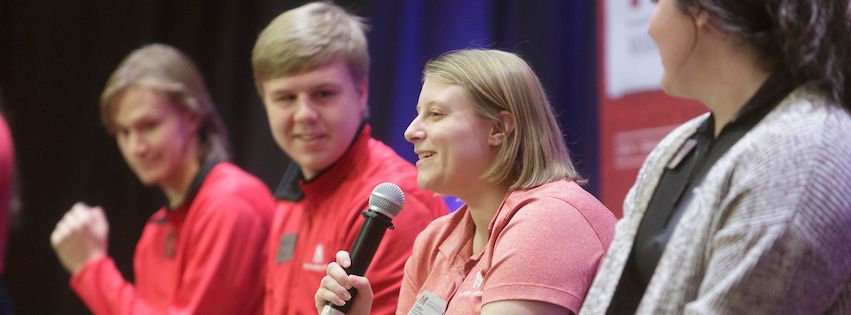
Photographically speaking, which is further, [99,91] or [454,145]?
[99,91]

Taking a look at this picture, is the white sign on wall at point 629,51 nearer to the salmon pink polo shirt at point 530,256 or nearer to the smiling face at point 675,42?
the salmon pink polo shirt at point 530,256

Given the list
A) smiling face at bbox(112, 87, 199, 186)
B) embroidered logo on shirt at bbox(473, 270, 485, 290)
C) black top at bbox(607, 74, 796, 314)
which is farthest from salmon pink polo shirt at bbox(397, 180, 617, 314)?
smiling face at bbox(112, 87, 199, 186)

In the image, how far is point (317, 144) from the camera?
2.80 meters

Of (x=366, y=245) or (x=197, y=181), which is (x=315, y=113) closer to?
(x=197, y=181)

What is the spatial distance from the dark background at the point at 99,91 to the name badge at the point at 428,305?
1664mm

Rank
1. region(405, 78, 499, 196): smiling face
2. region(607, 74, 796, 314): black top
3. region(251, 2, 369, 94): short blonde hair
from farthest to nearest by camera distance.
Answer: region(251, 2, 369, 94): short blonde hair
region(405, 78, 499, 196): smiling face
region(607, 74, 796, 314): black top

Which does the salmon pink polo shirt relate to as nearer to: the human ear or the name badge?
the name badge

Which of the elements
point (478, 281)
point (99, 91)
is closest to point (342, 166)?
point (478, 281)

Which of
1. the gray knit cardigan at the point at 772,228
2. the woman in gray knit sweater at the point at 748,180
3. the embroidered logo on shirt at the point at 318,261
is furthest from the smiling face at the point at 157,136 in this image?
the gray knit cardigan at the point at 772,228

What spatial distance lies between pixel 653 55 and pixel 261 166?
182 cm

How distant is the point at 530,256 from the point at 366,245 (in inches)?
11.2

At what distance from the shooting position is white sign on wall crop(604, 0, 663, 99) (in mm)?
2949

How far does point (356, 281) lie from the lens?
71.7 inches

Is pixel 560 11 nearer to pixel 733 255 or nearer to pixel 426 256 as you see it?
pixel 426 256
